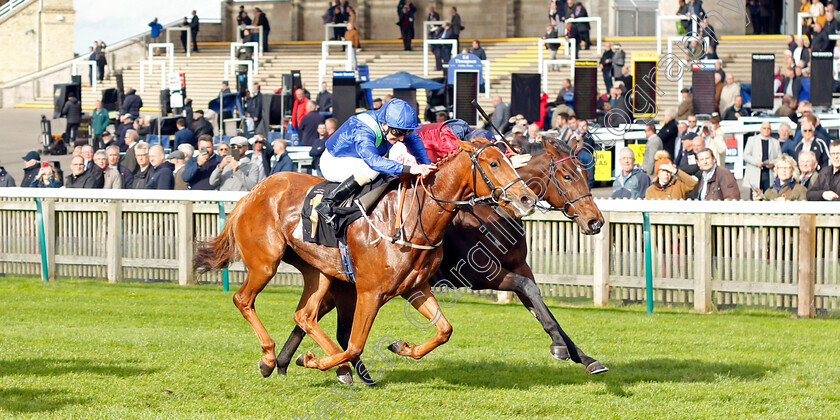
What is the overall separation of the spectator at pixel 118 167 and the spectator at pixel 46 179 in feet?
2.64

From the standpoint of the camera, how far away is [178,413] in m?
6.39

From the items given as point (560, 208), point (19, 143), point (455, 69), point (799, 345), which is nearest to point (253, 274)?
point (560, 208)

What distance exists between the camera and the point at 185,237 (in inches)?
500

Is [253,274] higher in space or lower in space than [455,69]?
lower

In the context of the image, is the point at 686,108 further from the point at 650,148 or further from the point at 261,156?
the point at 261,156

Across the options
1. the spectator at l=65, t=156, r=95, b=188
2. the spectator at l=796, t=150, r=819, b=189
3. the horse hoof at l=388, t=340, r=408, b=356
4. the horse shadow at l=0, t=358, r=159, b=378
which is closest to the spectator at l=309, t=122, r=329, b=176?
the spectator at l=65, t=156, r=95, b=188

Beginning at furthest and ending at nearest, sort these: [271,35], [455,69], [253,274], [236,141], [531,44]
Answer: [271,35] → [531,44] → [455,69] → [236,141] → [253,274]

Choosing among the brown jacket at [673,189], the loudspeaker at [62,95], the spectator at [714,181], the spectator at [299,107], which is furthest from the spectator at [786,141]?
the loudspeaker at [62,95]

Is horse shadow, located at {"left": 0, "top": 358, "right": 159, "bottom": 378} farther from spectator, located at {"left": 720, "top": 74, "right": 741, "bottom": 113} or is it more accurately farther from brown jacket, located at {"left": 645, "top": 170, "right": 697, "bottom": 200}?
spectator, located at {"left": 720, "top": 74, "right": 741, "bottom": 113}

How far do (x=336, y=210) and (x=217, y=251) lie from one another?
5.12 feet

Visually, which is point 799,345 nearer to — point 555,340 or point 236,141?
point 555,340

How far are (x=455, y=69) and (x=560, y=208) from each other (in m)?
11.2

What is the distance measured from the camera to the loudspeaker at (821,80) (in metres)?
15.8

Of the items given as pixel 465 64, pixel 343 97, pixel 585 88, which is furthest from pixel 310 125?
pixel 585 88
